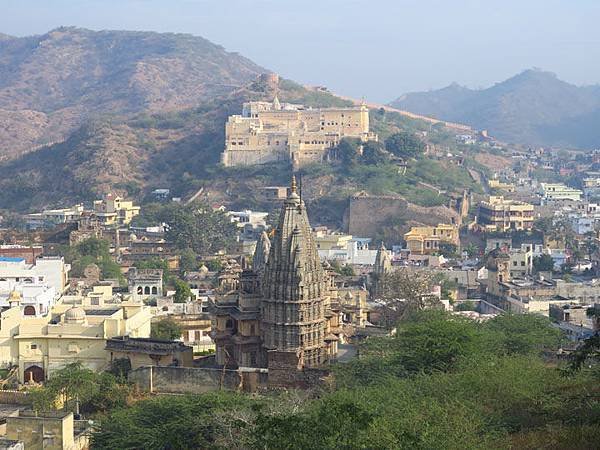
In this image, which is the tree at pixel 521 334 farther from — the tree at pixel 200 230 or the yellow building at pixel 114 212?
the yellow building at pixel 114 212

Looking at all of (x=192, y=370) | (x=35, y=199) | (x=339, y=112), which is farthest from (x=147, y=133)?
(x=192, y=370)

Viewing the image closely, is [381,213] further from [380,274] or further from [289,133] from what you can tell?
[380,274]

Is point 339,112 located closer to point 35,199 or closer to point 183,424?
point 35,199

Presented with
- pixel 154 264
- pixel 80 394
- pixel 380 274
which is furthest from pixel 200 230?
pixel 80 394

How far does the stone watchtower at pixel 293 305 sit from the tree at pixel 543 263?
104 feet

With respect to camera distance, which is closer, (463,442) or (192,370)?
(463,442)

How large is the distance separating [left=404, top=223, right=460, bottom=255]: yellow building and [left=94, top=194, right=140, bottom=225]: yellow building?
20.8 metres

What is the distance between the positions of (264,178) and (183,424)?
62323 mm

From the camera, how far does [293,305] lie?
34.0 m

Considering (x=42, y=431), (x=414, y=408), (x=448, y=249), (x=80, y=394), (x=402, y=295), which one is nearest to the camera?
(x=414, y=408)

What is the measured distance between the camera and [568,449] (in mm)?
21734

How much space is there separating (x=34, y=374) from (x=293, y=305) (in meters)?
10.8

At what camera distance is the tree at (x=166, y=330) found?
142 feet

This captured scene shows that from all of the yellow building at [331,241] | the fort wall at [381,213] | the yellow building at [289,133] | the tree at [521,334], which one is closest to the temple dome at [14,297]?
the tree at [521,334]
